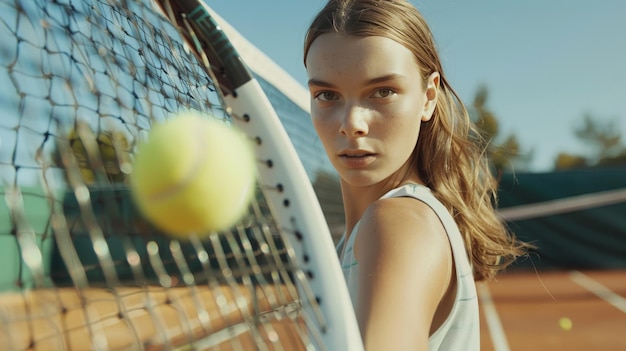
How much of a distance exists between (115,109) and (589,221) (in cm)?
993

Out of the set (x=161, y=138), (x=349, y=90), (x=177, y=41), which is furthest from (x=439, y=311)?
(x=177, y=41)

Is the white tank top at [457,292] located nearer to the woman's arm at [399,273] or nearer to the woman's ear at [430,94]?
the woman's arm at [399,273]

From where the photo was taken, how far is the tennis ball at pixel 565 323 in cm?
579

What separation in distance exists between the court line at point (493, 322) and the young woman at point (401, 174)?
129 inches

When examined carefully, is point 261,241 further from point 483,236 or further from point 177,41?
point 483,236

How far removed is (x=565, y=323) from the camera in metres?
6.01

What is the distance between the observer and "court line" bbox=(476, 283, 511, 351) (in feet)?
17.2

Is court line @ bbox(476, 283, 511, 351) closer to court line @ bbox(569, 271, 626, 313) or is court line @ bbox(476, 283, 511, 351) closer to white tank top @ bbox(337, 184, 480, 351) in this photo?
court line @ bbox(569, 271, 626, 313)

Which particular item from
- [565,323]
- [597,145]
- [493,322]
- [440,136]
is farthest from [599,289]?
[597,145]

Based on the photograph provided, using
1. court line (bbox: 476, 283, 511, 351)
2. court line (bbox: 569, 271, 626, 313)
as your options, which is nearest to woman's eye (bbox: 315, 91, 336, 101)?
court line (bbox: 476, 283, 511, 351)

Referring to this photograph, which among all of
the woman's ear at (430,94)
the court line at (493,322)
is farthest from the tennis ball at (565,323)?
the woman's ear at (430,94)

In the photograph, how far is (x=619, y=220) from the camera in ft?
32.0

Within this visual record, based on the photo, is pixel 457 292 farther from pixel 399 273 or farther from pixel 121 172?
pixel 121 172

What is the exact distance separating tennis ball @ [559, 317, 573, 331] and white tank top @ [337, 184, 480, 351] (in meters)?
5.03
